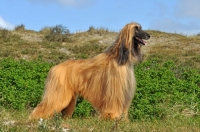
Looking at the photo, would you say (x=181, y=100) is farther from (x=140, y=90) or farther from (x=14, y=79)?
(x=14, y=79)

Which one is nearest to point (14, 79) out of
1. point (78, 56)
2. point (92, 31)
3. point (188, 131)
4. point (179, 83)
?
point (179, 83)

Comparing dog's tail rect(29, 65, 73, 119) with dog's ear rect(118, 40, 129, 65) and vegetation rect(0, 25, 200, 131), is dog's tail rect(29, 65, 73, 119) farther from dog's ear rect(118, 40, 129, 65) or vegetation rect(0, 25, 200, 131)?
dog's ear rect(118, 40, 129, 65)

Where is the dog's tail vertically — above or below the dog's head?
below

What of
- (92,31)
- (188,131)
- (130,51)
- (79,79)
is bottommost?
(188,131)

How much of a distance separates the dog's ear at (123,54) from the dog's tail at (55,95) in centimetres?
102

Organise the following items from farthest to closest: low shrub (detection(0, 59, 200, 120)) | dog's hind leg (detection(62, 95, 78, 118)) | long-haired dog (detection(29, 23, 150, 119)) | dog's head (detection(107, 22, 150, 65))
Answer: low shrub (detection(0, 59, 200, 120)), dog's hind leg (detection(62, 95, 78, 118)), dog's head (detection(107, 22, 150, 65)), long-haired dog (detection(29, 23, 150, 119))

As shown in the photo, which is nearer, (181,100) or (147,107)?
(147,107)

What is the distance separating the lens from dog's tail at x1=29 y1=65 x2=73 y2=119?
26.0 ft

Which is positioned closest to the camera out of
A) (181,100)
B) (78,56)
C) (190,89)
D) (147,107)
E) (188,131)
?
(188,131)

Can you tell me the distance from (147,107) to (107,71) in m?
1.26

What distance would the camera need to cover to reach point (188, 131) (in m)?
5.97

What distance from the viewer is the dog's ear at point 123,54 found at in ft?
26.1

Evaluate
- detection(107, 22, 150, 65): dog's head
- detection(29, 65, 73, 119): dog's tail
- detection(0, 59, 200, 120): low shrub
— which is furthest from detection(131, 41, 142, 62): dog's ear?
detection(29, 65, 73, 119): dog's tail

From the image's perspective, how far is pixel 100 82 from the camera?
314 inches
